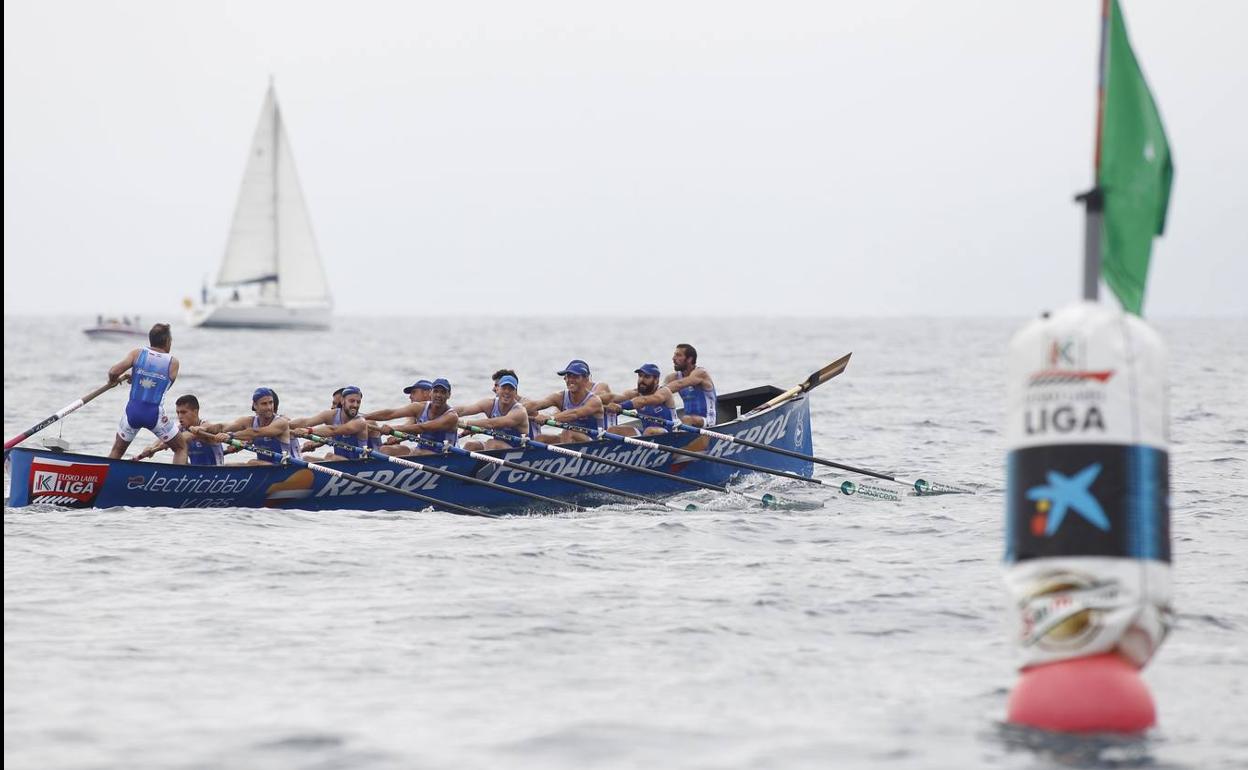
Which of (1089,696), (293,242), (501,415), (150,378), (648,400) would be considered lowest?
(1089,696)

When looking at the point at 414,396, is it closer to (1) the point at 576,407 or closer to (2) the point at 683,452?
(1) the point at 576,407

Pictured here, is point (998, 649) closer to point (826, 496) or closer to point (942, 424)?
point (826, 496)

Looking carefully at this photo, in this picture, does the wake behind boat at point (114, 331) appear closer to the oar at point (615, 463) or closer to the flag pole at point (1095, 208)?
the oar at point (615, 463)

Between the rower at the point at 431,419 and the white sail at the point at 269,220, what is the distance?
5522 cm

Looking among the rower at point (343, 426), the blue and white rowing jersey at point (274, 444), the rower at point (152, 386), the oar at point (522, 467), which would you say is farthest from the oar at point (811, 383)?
the rower at point (152, 386)

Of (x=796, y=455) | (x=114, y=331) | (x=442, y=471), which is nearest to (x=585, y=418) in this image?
(x=442, y=471)

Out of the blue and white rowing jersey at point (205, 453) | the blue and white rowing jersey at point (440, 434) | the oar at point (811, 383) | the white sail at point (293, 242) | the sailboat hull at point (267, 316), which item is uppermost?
the white sail at point (293, 242)

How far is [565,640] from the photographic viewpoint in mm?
10906

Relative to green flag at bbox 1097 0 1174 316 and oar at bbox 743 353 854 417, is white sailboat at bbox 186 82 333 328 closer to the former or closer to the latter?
oar at bbox 743 353 854 417

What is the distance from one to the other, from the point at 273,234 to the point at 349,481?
58602mm

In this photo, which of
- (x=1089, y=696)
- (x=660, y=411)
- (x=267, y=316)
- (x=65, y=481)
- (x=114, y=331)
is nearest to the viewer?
(x=1089, y=696)

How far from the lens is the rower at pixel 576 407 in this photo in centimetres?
1973

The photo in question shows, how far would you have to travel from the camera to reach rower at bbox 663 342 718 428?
69.6 ft

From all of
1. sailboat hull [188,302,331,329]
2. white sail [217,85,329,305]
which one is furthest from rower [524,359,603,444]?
sailboat hull [188,302,331,329]
